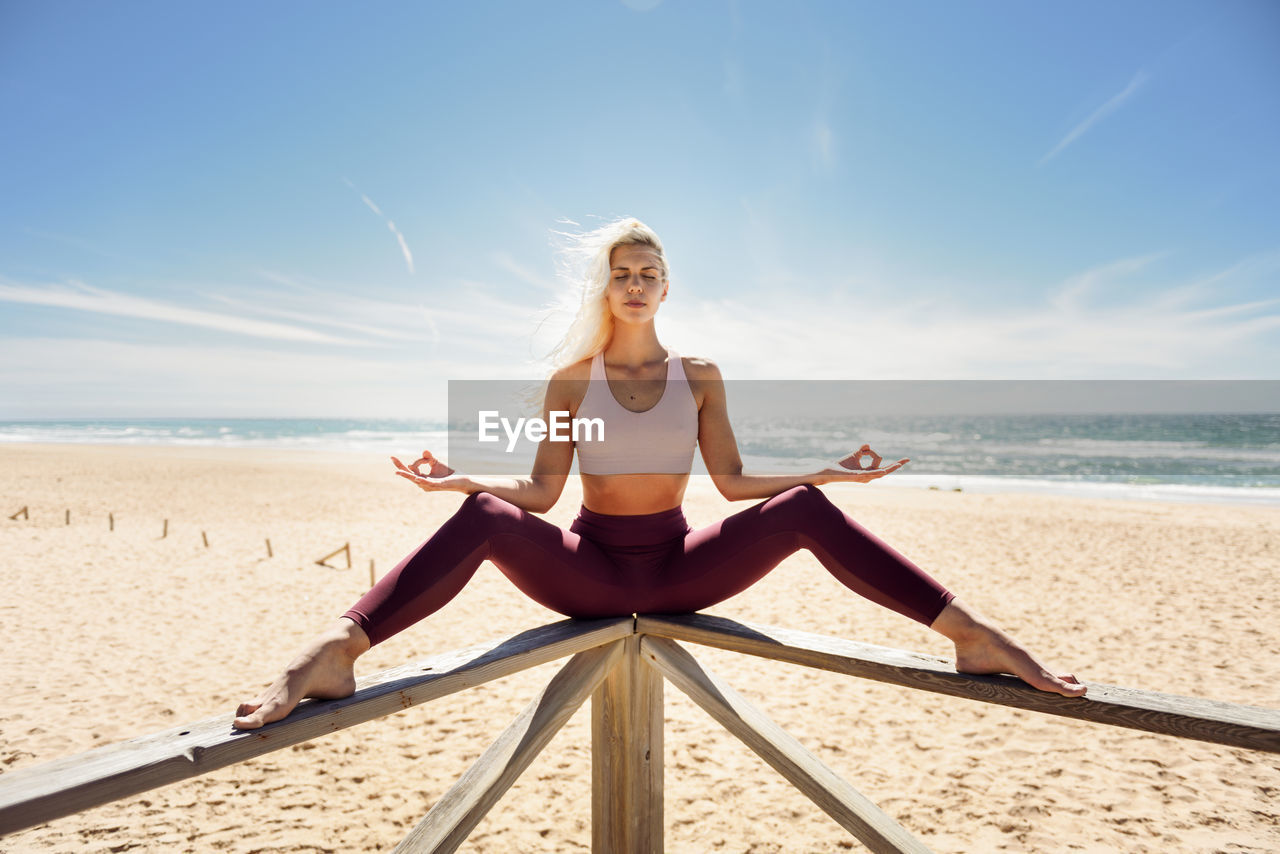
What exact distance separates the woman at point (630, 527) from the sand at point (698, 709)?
2.15 m

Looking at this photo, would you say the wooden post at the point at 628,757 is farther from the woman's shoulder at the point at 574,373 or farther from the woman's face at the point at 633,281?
the woman's face at the point at 633,281

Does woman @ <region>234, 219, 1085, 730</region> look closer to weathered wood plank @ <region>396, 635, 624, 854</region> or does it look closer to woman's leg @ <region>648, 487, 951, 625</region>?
woman's leg @ <region>648, 487, 951, 625</region>

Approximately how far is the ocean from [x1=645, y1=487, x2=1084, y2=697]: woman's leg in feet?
53.3

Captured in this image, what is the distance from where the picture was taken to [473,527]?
1.81 meters

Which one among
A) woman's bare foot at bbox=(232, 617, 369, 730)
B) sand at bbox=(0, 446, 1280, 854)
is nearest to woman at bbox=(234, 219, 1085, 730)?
woman's bare foot at bbox=(232, 617, 369, 730)

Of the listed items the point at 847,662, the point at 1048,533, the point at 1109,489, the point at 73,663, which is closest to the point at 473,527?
the point at 847,662

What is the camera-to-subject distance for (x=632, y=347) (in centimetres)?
240

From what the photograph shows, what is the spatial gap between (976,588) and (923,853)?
7.78 meters

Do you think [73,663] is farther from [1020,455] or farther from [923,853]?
[1020,455]

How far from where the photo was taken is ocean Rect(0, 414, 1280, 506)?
2003 cm

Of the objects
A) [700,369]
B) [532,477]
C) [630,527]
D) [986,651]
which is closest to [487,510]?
[532,477]

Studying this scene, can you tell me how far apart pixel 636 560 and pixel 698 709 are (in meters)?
3.30

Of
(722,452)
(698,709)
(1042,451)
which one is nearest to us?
(722,452)

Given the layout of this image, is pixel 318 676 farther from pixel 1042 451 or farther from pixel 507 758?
pixel 1042 451
